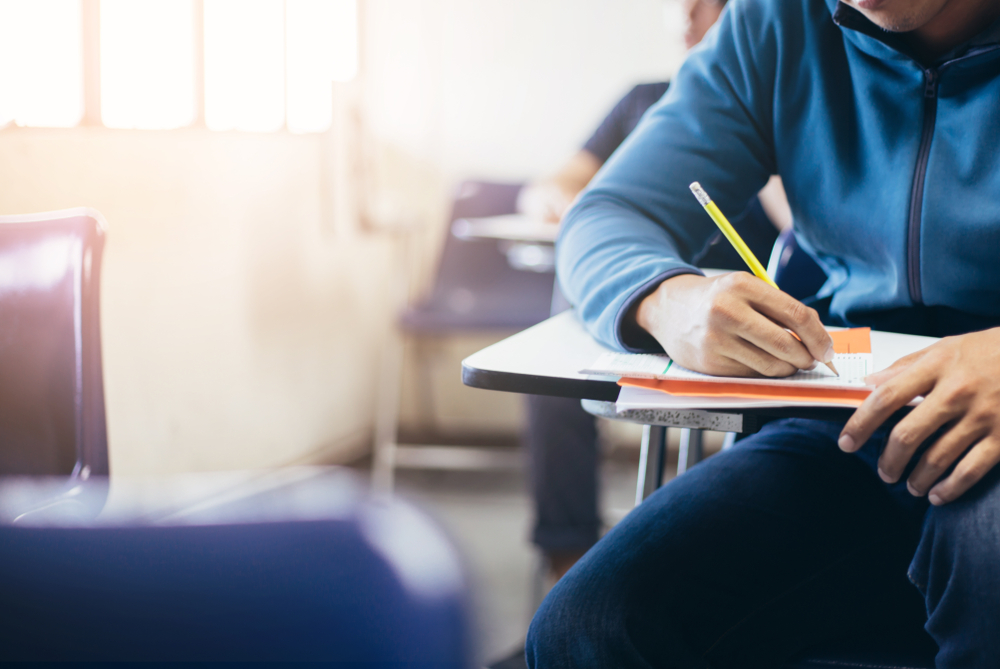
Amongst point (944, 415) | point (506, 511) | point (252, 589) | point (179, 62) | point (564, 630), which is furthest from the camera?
point (506, 511)

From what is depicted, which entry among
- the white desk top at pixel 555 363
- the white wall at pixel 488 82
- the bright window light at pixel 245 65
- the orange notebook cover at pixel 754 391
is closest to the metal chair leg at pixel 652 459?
the white desk top at pixel 555 363

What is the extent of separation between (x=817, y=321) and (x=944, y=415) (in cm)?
12

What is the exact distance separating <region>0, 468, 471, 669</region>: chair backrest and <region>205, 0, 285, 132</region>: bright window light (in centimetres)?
214

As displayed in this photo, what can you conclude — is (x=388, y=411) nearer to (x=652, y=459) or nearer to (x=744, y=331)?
(x=652, y=459)

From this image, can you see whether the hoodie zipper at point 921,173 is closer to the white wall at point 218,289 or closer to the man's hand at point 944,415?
the man's hand at point 944,415

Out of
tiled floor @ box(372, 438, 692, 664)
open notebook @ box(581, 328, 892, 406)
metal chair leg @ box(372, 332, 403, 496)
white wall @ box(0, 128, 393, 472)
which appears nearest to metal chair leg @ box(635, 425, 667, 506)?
tiled floor @ box(372, 438, 692, 664)

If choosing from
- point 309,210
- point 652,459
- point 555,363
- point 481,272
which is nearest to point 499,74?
point 481,272

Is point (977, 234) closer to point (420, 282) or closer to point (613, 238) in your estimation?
point (613, 238)

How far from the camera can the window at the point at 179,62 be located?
1623mm

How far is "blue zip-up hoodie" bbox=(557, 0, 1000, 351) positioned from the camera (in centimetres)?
87

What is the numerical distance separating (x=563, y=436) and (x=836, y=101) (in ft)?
4.10

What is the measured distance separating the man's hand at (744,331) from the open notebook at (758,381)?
0.01 metres

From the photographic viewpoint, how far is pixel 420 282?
133 inches

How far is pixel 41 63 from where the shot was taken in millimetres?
1654
